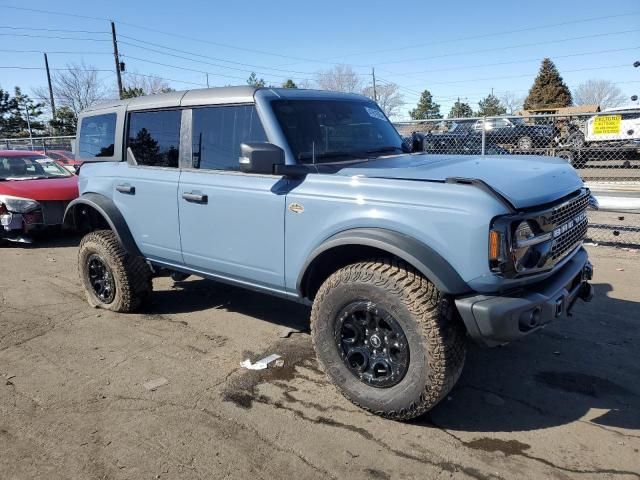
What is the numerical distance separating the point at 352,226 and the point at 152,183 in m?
2.12

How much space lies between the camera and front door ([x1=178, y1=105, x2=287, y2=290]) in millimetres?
3588

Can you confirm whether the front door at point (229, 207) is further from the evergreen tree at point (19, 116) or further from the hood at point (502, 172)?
the evergreen tree at point (19, 116)

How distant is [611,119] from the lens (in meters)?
9.65

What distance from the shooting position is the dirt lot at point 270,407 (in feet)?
8.87

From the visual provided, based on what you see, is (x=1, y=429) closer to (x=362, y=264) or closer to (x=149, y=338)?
(x=149, y=338)

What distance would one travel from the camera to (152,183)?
4387mm

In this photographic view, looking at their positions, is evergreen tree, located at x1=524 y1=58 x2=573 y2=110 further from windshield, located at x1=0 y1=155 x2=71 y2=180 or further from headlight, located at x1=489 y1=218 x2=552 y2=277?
headlight, located at x1=489 y1=218 x2=552 y2=277

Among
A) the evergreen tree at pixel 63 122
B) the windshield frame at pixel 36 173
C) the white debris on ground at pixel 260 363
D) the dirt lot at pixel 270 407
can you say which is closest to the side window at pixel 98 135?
the dirt lot at pixel 270 407

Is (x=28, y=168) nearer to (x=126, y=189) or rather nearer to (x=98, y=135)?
(x=98, y=135)

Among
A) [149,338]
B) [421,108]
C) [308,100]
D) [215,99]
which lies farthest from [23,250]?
[421,108]

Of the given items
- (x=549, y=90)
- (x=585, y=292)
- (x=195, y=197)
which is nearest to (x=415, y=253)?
(x=585, y=292)

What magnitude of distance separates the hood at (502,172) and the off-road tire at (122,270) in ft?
8.11

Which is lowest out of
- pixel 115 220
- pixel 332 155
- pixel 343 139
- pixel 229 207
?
pixel 115 220

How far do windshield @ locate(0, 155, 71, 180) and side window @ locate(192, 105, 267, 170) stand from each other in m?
6.44
